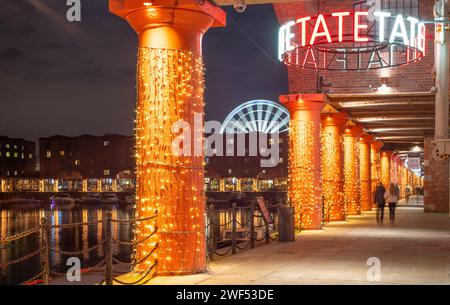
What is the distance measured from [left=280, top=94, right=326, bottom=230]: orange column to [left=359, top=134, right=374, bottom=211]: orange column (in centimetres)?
1599

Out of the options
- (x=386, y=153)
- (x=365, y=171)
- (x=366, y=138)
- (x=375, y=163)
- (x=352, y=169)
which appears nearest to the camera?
(x=352, y=169)

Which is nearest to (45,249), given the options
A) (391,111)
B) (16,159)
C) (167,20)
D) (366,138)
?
(167,20)

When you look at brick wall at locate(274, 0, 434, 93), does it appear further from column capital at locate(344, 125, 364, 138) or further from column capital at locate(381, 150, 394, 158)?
column capital at locate(381, 150, 394, 158)

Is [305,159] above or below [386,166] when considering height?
above

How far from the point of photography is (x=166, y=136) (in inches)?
468

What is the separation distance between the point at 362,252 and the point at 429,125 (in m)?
21.5

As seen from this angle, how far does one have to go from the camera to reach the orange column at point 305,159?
23875mm

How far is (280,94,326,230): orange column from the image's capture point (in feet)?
78.3

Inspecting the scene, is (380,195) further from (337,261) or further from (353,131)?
(337,261)

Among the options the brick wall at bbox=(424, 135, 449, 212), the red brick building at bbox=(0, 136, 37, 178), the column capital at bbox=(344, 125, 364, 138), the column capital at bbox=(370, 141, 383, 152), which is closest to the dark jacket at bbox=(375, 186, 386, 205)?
the column capital at bbox=(344, 125, 364, 138)

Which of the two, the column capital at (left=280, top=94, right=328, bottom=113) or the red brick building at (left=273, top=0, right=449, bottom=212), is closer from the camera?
the red brick building at (left=273, top=0, right=449, bottom=212)

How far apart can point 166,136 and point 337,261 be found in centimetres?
480

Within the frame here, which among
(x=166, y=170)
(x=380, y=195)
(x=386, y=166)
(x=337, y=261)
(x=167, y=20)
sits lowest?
(x=337, y=261)

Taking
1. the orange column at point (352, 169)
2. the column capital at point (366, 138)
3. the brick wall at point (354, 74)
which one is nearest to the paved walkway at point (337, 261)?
the brick wall at point (354, 74)
